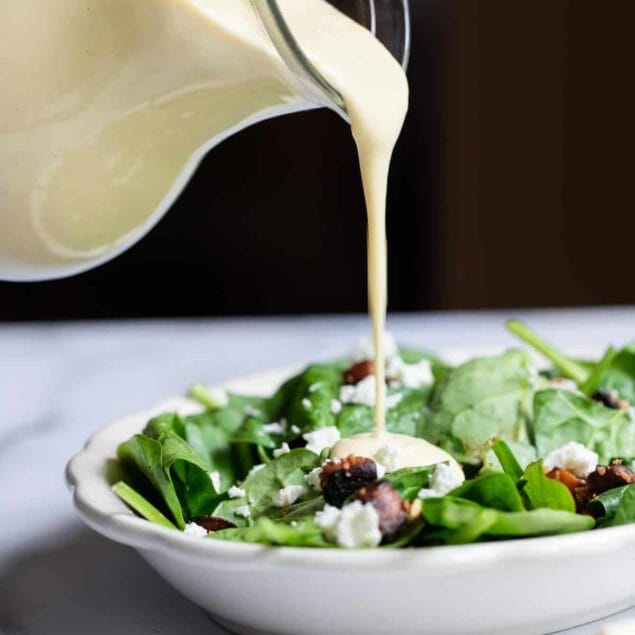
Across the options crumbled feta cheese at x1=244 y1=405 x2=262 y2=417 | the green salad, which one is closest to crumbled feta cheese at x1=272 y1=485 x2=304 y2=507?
the green salad

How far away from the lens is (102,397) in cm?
177

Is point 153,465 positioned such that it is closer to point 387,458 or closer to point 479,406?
point 387,458

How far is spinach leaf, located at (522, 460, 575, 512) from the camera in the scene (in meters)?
0.94

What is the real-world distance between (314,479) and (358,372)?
1.23ft

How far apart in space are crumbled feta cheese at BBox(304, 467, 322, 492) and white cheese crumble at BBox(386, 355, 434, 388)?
14.0 inches

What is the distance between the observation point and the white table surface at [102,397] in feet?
3.43

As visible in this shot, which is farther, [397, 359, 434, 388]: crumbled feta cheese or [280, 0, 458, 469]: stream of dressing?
[397, 359, 434, 388]: crumbled feta cheese

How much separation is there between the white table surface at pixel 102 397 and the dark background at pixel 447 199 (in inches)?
34.4

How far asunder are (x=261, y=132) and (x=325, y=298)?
1.63 feet

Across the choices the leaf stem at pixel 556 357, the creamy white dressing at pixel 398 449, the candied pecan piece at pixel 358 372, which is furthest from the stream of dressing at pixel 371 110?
the leaf stem at pixel 556 357

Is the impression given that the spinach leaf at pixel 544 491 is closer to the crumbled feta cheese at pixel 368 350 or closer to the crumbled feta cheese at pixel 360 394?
the crumbled feta cheese at pixel 360 394

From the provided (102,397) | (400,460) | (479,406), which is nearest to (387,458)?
(400,460)

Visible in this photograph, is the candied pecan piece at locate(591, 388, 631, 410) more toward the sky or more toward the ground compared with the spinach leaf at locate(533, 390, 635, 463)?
more toward the ground

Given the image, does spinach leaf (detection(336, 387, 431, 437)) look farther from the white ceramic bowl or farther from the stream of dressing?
the white ceramic bowl
